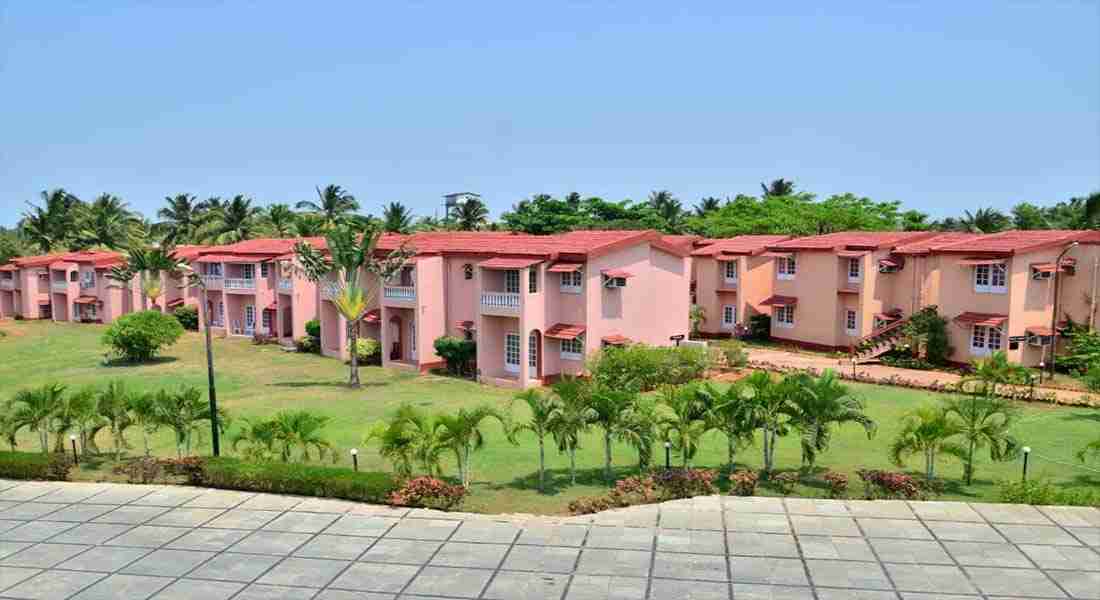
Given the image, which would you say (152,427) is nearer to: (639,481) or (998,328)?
(639,481)

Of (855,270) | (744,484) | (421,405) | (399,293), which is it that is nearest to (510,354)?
(399,293)

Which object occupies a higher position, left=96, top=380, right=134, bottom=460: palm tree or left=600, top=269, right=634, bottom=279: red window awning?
left=600, top=269, right=634, bottom=279: red window awning

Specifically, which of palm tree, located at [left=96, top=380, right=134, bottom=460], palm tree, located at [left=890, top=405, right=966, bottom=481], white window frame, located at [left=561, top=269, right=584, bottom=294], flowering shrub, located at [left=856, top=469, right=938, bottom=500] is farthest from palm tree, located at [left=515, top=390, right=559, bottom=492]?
white window frame, located at [left=561, top=269, right=584, bottom=294]

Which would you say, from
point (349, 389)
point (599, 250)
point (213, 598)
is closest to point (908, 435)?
point (213, 598)

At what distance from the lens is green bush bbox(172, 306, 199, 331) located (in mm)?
55344

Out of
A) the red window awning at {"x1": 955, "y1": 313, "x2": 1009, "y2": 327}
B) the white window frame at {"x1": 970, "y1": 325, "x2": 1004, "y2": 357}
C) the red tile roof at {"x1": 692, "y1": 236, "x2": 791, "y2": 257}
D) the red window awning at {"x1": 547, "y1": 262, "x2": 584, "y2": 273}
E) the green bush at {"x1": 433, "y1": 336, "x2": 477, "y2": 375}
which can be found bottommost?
the green bush at {"x1": 433, "y1": 336, "x2": 477, "y2": 375}

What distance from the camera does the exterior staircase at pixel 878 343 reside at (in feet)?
129

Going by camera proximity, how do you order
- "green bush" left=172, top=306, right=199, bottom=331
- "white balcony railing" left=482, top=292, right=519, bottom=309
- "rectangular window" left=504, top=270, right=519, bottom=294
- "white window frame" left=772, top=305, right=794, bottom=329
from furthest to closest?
"green bush" left=172, top=306, right=199, bottom=331, "white window frame" left=772, top=305, right=794, bottom=329, "rectangular window" left=504, top=270, right=519, bottom=294, "white balcony railing" left=482, top=292, right=519, bottom=309

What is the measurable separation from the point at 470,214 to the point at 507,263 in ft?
121

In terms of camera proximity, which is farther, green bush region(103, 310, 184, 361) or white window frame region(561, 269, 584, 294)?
green bush region(103, 310, 184, 361)

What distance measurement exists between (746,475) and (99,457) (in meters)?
16.5

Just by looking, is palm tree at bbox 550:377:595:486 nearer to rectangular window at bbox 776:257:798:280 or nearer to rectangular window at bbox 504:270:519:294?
rectangular window at bbox 504:270:519:294

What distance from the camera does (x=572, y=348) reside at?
35625 mm

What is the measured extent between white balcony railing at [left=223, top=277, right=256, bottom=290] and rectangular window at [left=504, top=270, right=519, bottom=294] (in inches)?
804
